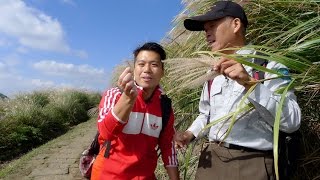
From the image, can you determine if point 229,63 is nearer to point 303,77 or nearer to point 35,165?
point 303,77

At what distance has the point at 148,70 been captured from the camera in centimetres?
254

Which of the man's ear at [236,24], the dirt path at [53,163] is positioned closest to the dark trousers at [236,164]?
the man's ear at [236,24]

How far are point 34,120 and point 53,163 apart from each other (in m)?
3.89

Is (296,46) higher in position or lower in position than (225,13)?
lower

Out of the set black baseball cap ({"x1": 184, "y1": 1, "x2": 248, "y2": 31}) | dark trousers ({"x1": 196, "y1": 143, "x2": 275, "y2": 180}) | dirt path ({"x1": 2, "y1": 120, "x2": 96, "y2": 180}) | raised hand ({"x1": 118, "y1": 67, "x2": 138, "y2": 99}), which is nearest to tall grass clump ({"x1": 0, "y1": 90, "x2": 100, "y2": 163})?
dirt path ({"x1": 2, "y1": 120, "x2": 96, "y2": 180})

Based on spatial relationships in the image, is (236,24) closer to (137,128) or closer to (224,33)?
(224,33)

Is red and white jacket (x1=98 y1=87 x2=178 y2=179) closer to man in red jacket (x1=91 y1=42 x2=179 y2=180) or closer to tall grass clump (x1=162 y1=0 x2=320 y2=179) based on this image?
man in red jacket (x1=91 y1=42 x2=179 y2=180)

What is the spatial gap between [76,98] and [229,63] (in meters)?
14.4

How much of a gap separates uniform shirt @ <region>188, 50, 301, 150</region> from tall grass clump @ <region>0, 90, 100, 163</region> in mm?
6819

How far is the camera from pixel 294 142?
2020 millimetres

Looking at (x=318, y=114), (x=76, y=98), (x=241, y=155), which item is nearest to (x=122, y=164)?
(x=241, y=155)

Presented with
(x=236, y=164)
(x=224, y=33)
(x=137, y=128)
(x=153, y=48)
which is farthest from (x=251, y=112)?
(x=153, y=48)

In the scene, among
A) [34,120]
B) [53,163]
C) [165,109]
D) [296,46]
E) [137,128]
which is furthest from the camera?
[34,120]

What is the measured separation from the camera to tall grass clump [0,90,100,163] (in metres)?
8.82
